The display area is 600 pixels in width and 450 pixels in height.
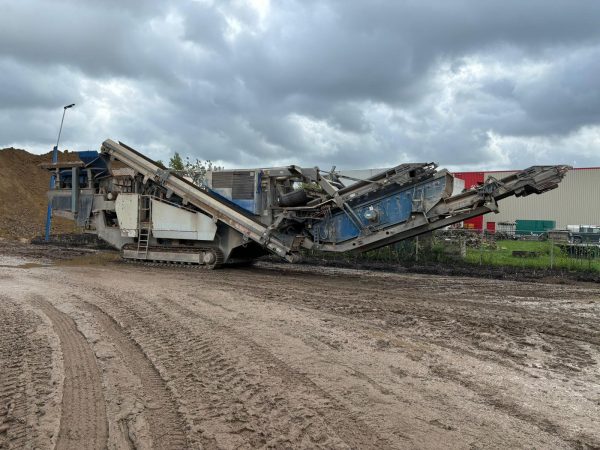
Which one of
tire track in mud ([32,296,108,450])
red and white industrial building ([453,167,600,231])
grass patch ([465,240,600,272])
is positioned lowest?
tire track in mud ([32,296,108,450])

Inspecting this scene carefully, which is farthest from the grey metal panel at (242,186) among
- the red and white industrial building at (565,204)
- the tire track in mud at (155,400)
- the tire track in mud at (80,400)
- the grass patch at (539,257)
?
the red and white industrial building at (565,204)

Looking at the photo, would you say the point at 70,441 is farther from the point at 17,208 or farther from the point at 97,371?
the point at 17,208

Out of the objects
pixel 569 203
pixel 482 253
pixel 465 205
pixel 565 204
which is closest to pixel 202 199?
pixel 465 205

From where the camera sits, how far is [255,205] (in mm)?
13617

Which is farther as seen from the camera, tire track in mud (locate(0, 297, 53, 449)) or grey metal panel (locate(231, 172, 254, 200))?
grey metal panel (locate(231, 172, 254, 200))

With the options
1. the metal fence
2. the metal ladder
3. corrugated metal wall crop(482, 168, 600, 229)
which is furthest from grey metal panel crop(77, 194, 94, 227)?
corrugated metal wall crop(482, 168, 600, 229)

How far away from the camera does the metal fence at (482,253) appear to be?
46.9 feet

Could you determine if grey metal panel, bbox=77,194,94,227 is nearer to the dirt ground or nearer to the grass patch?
the dirt ground

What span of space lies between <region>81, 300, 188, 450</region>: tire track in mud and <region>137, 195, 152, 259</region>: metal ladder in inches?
337

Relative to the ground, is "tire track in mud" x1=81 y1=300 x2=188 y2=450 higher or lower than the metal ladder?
lower

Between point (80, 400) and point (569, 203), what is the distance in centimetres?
4715

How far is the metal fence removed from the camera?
562 inches

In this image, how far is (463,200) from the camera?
11.0 metres

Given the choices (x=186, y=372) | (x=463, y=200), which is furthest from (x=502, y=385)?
(x=463, y=200)
